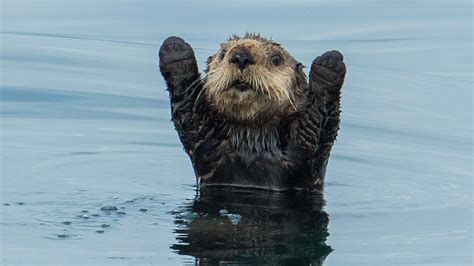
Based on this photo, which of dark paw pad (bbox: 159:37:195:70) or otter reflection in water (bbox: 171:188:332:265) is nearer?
otter reflection in water (bbox: 171:188:332:265)

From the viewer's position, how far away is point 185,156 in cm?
1029

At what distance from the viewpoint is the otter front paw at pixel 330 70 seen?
870 centimetres

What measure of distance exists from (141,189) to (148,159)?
1028 millimetres

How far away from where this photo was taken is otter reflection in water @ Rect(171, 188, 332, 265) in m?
7.59

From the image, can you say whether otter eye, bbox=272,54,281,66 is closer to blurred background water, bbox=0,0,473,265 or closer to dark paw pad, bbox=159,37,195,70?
dark paw pad, bbox=159,37,195,70

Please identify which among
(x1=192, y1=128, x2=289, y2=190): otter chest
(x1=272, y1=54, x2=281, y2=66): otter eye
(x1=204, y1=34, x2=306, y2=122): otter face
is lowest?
(x1=192, y1=128, x2=289, y2=190): otter chest

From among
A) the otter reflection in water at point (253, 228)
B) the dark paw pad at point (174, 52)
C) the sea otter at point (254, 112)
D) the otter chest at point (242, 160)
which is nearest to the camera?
the otter reflection in water at point (253, 228)

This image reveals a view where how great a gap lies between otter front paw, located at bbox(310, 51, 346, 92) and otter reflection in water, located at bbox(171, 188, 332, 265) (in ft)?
2.40

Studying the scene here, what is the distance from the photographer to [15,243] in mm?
7547

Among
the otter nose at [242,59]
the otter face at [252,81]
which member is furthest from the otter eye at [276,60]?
the otter nose at [242,59]

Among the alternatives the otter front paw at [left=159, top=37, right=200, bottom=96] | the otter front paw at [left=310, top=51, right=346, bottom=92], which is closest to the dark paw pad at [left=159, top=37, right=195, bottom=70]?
the otter front paw at [left=159, top=37, right=200, bottom=96]

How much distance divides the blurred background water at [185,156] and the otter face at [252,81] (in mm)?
535

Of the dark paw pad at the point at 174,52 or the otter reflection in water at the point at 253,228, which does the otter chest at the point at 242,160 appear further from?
the dark paw pad at the point at 174,52

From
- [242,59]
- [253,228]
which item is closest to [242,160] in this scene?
[242,59]
